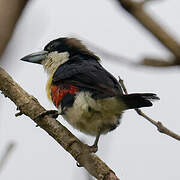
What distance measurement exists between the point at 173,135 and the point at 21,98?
4.83ft

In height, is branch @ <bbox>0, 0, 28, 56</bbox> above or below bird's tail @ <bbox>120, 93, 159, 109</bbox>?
above

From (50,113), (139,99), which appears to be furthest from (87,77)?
(139,99)

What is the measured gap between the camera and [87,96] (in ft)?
9.91

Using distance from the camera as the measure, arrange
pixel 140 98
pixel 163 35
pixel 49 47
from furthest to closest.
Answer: pixel 49 47
pixel 140 98
pixel 163 35

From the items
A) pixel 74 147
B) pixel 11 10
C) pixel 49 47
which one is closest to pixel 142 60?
pixel 11 10

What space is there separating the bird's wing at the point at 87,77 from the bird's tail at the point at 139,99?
0.19 meters

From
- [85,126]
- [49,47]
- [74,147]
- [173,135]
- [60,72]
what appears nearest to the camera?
[173,135]

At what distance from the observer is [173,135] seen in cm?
168

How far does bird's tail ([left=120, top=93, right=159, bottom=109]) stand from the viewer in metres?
2.40

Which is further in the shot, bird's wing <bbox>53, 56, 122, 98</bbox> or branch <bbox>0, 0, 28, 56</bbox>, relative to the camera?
bird's wing <bbox>53, 56, 122, 98</bbox>

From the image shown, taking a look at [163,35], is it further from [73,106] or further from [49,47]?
[49,47]

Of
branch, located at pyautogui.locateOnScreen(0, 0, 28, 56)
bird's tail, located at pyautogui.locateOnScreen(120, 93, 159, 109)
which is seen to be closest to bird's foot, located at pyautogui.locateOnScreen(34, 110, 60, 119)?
bird's tail, located at pyautogui.locateOnScreen(120, 93, 159, 109)

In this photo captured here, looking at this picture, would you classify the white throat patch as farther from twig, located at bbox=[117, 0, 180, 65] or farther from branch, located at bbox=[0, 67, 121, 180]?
twig, located at bbox=[117, 0, 180, 65]

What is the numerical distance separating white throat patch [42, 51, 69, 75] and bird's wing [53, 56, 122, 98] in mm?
180
